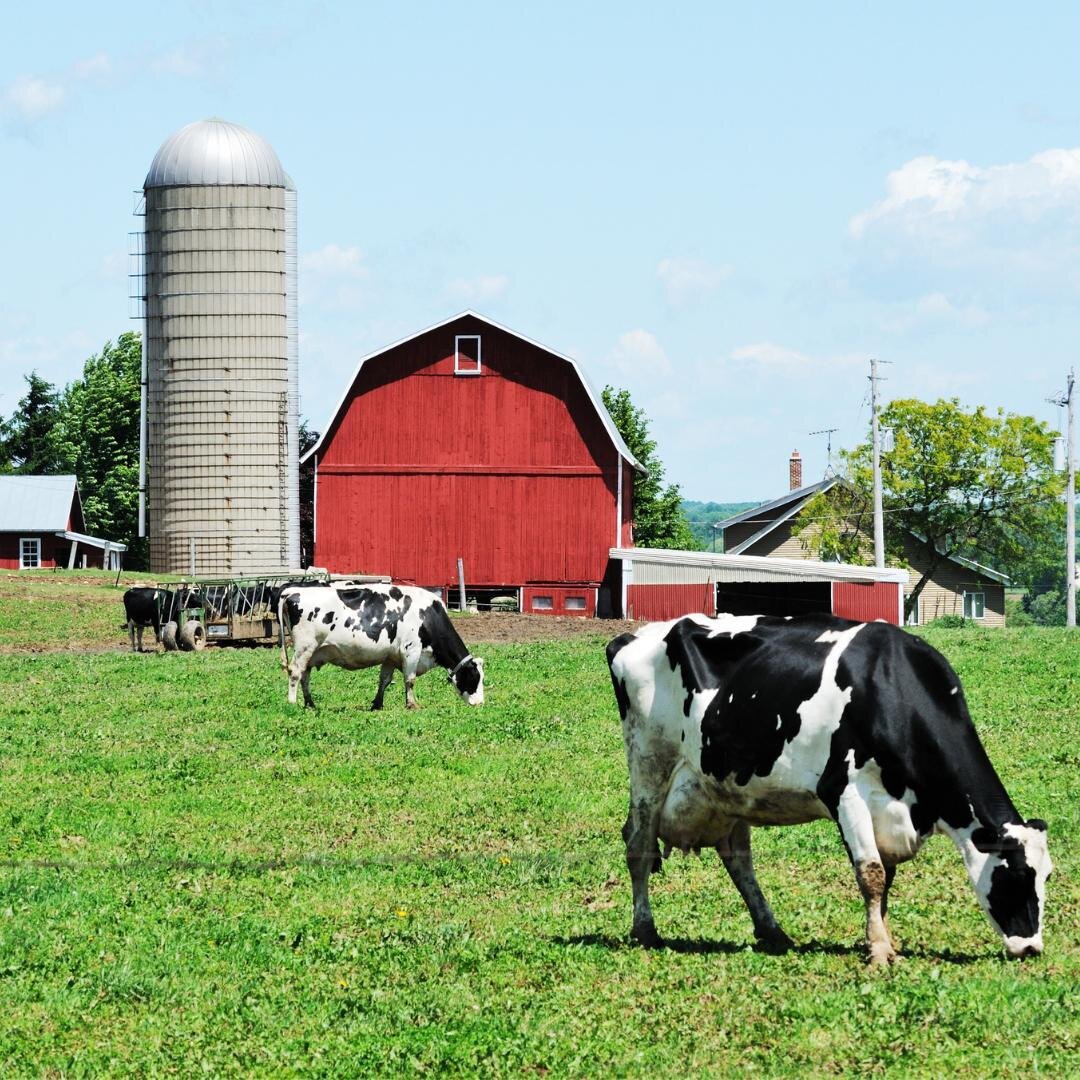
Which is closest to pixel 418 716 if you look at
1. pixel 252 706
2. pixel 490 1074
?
pixel 252 706

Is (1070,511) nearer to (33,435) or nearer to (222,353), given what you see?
(222,353)

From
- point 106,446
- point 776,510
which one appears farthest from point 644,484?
point 106,446

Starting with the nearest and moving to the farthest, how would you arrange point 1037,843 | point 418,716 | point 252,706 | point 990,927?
point 1037,843 → point 990,927 → point 418,716 → point 252,706

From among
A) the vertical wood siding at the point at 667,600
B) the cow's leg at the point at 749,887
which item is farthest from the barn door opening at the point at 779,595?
the cow's leg at the point at 749,887

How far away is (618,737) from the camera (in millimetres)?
18953

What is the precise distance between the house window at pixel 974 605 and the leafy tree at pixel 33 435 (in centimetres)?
4630

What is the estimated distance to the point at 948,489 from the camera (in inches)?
2749

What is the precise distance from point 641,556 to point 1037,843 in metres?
39.9

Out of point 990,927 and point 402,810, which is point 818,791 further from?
point 402,810

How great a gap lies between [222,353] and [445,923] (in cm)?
4369

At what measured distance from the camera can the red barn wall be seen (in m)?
49.9

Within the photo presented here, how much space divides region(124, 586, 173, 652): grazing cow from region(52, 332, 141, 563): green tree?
44418mm

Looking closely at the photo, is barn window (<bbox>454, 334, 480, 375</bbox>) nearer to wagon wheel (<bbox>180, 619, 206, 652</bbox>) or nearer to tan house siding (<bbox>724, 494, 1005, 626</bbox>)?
wagon wheel (<bbox>180, 619, 206, 652</bbox>)

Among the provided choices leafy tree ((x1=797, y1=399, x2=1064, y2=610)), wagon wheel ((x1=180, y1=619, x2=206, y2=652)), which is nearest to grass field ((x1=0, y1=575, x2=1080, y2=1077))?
wagon wheel ((x1=180, y1=619, x2=206, y2=652))
